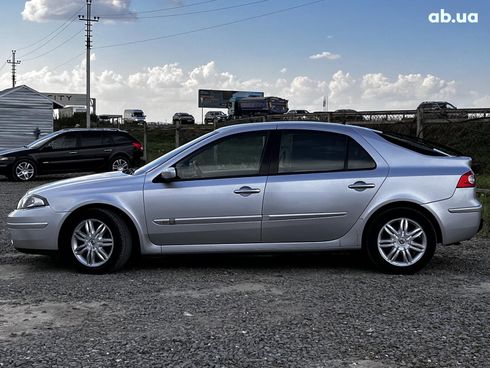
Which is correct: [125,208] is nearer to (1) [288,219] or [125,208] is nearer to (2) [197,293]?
(2) [197,293]

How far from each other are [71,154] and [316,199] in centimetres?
1358

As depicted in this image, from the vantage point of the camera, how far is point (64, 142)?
60.0 ft

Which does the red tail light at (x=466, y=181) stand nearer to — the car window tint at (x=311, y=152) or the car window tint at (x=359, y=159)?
the car window tint at (x=359, y=159)

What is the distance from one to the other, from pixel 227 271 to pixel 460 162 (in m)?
2.64

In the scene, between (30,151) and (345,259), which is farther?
(30,151)

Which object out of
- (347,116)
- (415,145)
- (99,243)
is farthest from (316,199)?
(347,116)

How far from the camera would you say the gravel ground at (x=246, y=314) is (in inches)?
150

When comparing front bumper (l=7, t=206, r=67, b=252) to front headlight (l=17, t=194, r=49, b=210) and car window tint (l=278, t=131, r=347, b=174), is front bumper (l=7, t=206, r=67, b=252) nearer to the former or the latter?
front headlight (l=17, t=194, r=49, b=210)

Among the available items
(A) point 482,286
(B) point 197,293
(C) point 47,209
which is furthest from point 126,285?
(A) point 482,286

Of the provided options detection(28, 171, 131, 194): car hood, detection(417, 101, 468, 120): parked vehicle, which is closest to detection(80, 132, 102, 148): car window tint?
detection(417, 101, 468, 120): parked vehicle

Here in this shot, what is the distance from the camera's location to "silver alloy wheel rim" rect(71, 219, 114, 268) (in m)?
6.06

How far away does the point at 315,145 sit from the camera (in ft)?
20.6

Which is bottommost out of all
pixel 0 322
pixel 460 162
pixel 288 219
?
pixel 0 322

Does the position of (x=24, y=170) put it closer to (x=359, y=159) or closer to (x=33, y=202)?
(x=33, y=202)
